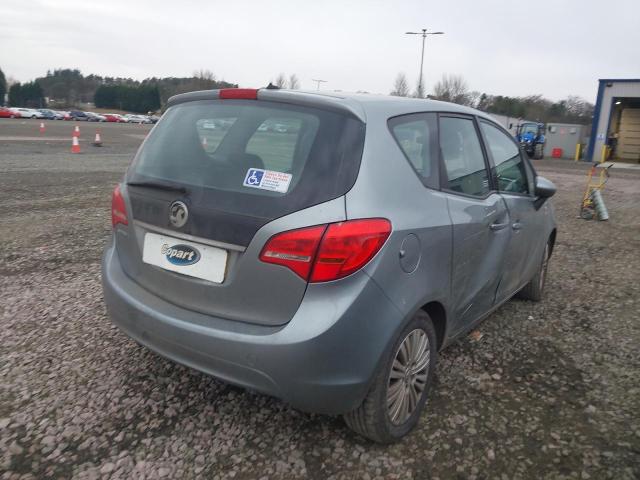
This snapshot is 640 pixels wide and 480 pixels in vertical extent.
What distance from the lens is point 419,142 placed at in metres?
2.67

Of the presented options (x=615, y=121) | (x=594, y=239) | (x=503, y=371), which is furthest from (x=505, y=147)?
(x=615, y=121)

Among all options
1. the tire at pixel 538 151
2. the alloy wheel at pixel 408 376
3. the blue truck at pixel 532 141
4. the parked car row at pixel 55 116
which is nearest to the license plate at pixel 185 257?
the alloy wheel at pixel 408 376

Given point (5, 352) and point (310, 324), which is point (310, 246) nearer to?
point (310, 324)

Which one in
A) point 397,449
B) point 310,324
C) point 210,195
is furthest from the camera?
point 397,449

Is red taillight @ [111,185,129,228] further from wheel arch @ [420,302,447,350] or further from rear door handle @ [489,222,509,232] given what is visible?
rear door handle @ [489,222,509,232]

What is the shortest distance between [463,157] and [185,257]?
1.70m

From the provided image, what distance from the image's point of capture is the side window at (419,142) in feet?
8.25

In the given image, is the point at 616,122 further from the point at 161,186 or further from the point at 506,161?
the point at 161,186

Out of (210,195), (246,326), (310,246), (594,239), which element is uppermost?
(210,195)

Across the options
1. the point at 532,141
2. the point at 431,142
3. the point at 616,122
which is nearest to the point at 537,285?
the point at 431,142

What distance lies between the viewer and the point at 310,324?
2088 mm

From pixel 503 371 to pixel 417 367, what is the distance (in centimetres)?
102

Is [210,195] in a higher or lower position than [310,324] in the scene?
higher

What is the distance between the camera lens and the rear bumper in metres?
2.09
